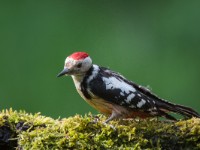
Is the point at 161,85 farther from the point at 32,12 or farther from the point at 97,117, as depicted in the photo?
the point at 97,117

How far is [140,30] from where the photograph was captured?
761 centimetres

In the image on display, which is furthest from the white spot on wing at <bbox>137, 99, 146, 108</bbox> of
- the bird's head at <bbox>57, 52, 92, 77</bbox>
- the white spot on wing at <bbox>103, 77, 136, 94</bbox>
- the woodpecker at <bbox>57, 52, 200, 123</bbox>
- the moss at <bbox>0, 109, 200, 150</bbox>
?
the bird's head at <bbox>57, 52, 92, 77</bbox>

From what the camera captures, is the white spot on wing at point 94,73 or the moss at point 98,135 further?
the white spot on wing at point 94,73

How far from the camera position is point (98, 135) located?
362 cm

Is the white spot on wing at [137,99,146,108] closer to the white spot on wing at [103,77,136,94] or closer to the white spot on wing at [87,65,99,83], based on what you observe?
the white spot on wing at [103,77,136,94]

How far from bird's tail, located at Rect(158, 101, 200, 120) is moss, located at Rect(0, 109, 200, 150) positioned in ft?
0.90

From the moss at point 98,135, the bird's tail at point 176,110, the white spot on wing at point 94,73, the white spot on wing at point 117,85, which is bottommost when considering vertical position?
the moss at point 98,135

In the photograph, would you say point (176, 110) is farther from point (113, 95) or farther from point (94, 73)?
point (94, 73)

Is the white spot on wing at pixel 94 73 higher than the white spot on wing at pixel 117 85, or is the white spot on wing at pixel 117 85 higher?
the white spot on wing at pixel 94 73

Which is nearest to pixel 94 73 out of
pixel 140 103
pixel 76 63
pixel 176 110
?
pixel 76 63

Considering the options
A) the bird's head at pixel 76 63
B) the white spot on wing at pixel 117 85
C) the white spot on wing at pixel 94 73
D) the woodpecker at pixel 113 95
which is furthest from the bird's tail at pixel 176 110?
the bird's head at pixel 76 63

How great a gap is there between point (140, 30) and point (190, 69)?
1.03 metres

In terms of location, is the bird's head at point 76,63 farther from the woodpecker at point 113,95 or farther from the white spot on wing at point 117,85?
the white spot on wing at point 117,85

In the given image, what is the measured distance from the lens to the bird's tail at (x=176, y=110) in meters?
4.10
